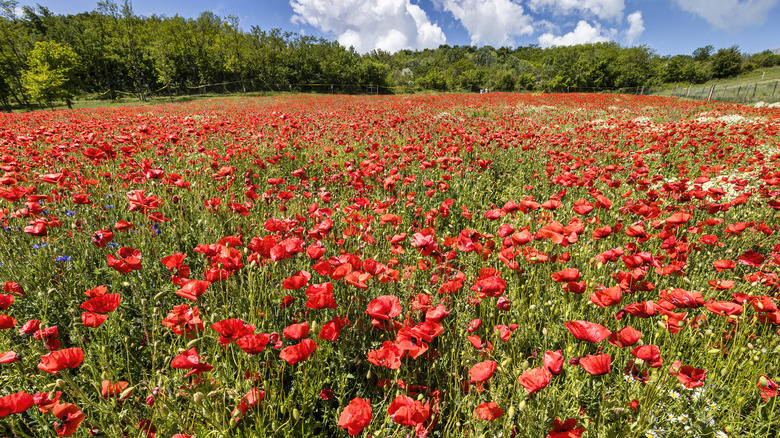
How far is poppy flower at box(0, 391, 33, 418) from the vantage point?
974 millimetres

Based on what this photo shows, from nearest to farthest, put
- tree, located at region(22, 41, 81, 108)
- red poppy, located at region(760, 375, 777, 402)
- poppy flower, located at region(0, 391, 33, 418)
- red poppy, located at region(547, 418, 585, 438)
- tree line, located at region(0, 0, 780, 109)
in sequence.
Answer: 1. poppy flower, located at region(0, 391, 33, 418)
2. red poppy, located at region(547, 418, 585, 438)
3. red poppy, located at region(760, 375, 777, 402)
4. tree, located at region(22, 41, 81, 108)
5. tree line, located at region(0, 0, 780, 109)

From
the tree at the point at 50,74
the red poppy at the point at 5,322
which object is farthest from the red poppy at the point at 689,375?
the tree at the point at 50,74

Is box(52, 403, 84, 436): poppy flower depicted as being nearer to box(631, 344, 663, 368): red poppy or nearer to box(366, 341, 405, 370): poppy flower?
box(366, 341, 405, 370): poppy flower

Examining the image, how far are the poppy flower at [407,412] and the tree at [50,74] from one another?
42.6m

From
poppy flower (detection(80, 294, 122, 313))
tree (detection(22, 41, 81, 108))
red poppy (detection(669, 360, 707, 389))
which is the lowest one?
red poppy (detection(669, 360, 707, 389))

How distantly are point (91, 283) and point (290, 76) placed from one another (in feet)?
207

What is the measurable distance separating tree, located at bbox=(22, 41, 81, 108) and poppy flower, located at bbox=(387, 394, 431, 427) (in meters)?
42.6

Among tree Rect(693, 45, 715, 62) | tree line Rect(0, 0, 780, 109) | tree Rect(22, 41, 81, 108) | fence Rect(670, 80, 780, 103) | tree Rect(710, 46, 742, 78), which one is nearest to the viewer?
fence Rect(670, 80, 780, 103)

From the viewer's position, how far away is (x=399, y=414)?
3.73 ft

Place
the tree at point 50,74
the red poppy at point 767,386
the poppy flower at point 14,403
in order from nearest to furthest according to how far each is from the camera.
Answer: the poppy flower at point 14,403, the red poppy at point 767,386, the tree at point 50,74

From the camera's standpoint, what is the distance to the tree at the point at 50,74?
28672mm

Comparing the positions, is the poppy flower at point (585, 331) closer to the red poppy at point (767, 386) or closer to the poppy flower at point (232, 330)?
the red poppy at point (767, 386)

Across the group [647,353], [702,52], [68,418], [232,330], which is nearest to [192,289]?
[232,330]

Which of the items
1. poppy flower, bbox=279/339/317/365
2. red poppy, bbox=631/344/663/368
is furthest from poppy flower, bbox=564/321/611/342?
poppy flower, bbox=279/339/317/365
